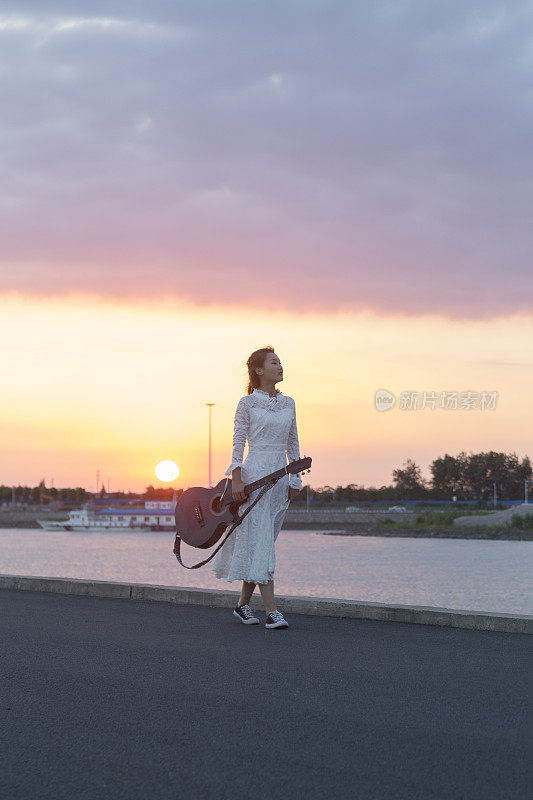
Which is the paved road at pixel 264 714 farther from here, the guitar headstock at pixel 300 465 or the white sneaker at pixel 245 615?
the guitar headstock at pixel 300 465

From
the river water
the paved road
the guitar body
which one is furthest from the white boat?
the paved road

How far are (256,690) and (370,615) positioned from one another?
3266mm

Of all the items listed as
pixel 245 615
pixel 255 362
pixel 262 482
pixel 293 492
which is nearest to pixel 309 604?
pixel 245 615

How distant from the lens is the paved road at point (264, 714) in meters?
3.26

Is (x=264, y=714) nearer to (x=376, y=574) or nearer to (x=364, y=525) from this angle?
(x=376, y=574)

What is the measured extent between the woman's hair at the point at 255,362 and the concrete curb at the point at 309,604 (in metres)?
2.02

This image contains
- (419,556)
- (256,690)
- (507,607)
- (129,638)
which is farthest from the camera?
(419,556)

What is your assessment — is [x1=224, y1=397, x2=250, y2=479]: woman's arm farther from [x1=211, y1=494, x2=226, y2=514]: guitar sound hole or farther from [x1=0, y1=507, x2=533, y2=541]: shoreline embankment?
[x1=0, y1=507, x2=533, y2=541]: shoreline embankment

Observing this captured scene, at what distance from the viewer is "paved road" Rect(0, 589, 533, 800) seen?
3.26m

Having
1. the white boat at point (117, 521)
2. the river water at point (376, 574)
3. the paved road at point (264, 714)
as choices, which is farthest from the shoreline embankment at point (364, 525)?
the paved road at point (264, 714)

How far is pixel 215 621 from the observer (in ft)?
25.8

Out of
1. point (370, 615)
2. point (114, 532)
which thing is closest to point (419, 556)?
point (370, 615)

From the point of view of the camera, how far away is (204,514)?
26.3 feet

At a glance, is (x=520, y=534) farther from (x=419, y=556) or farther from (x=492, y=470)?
(x=492, y=470)
